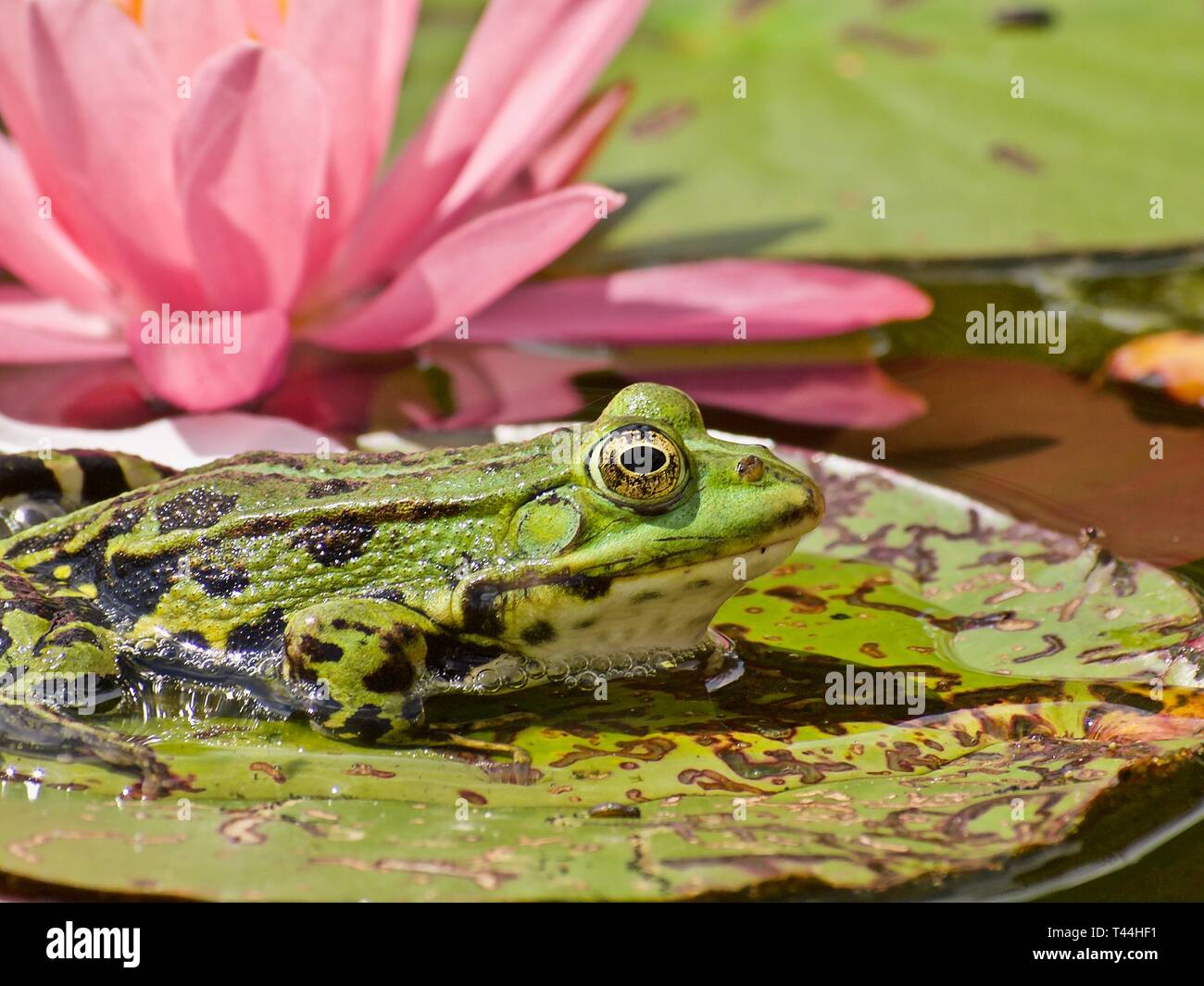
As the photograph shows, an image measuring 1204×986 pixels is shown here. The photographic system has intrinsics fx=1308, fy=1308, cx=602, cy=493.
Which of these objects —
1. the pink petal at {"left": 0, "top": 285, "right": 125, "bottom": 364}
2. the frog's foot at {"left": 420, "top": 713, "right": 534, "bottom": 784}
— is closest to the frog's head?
the frog's foot at {"left": 420, "top": 713, "right": 534, "bottom": 784}

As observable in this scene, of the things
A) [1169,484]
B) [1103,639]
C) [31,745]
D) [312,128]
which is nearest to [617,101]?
[312,128]

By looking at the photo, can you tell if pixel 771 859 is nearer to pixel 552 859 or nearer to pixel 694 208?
pixel 552 859

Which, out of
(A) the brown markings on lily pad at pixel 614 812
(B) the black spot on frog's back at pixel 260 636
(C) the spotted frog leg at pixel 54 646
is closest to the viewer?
(A) the brown markings on lily pad at pixel 614 812

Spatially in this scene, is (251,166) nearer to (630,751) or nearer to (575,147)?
(575,147)

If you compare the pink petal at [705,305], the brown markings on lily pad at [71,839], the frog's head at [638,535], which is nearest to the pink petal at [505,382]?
the pink petal at [705,305]

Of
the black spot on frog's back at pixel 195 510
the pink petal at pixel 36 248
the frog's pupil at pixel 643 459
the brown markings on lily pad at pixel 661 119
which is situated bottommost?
the black spot on frog's back at pixel 195 510

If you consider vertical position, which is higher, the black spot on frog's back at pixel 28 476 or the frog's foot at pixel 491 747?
the black spot on frog's back at pixel 28 476

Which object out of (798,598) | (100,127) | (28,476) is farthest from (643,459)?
(100,127)

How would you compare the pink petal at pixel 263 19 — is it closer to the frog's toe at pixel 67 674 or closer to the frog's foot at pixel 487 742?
the frog's toe at pixel 67 674
